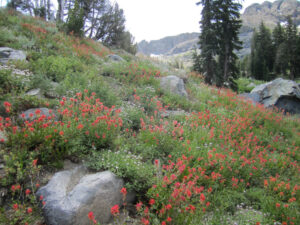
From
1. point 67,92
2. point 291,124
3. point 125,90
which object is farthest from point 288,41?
point 67,92

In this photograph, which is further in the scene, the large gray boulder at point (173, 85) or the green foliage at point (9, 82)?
the large gray boulder at point (173, 85)

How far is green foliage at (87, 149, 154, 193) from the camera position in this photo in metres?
3.19

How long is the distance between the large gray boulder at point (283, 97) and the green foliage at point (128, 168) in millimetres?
11595

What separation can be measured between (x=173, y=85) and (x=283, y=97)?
8.11m

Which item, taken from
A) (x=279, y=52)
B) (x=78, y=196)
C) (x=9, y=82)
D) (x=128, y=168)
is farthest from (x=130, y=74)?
(x=279, y=52)

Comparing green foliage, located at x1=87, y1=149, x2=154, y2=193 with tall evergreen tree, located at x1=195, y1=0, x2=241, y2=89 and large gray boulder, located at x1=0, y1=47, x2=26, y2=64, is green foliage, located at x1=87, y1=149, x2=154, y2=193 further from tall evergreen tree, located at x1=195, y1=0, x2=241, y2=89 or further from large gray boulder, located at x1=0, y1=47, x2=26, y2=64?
tall evergreen tree, located at x1=195, y1=0, x2=241, y2=89

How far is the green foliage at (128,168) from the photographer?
10.5ft

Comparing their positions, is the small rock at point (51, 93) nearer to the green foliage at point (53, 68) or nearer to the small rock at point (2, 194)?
the green foliage at point (53, 68)

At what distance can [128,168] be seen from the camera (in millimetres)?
3211

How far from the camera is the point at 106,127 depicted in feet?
12.6

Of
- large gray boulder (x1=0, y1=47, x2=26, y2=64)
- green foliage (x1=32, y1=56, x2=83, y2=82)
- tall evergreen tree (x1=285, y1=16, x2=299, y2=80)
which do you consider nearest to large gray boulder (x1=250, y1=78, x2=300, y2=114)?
green foliage (x1=32, y1=56, x2=83, y2=82)

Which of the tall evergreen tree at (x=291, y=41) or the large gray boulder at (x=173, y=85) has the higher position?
the tall evergreen tree at (x=291, y=41)

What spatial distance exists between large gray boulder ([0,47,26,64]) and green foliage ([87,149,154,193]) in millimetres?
5123

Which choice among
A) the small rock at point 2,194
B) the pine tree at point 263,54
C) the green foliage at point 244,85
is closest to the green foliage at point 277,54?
the pine tree at point 263,54
